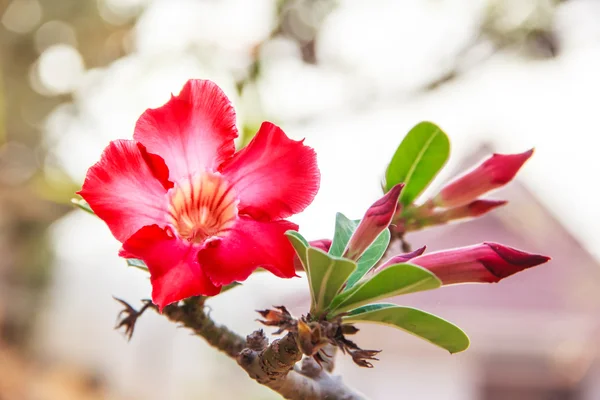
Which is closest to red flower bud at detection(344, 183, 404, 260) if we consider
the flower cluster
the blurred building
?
the flower cluster

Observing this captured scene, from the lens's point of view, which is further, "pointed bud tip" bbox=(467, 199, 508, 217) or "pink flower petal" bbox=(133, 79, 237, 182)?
"pointed bud tip" bbox=(467, 199, 508, 217)

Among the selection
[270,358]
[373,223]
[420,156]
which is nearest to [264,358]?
[270,358]

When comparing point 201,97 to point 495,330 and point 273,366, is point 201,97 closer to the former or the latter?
point 273,366

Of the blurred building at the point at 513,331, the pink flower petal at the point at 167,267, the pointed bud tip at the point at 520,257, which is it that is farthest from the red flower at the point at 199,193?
the blurred building at the point at 513,331

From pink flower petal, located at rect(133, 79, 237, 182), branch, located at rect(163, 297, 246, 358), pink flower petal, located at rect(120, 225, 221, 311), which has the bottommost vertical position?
branch, located at rect(163, 297, 246, 358)

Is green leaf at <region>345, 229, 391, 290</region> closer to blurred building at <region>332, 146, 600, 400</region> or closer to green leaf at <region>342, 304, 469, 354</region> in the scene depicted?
green leaf at <region>342, 304, 469, 354</region>

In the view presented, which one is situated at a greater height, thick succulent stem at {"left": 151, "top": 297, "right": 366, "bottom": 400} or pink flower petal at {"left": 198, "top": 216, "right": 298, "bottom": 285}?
pink flower petal at {"left": 198, "top": 216, "right": 298, "bottom": 285}

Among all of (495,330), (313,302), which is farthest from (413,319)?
(495,330)
